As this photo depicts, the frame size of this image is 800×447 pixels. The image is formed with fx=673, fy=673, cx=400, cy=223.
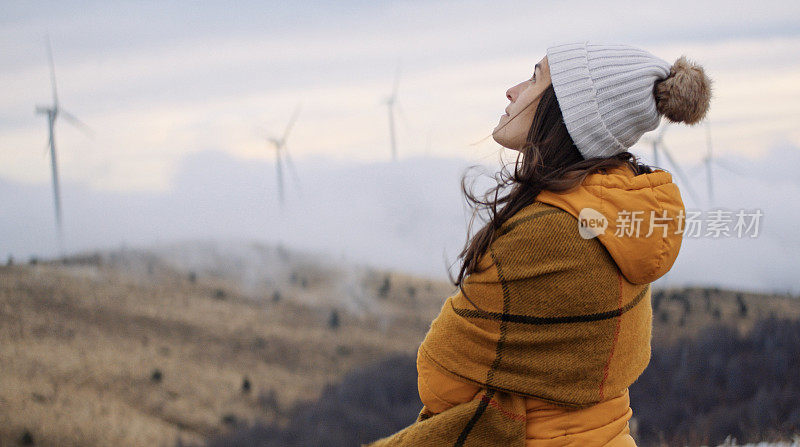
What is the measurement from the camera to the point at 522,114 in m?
2.48

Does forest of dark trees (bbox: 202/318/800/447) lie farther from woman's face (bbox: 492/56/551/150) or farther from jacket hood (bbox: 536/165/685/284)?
woman's face (bbox: 492/56/551/150)

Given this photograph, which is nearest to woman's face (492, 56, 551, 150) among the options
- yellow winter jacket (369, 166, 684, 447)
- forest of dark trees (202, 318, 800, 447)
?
yellow winter jacket (369, 166, 684, 447)

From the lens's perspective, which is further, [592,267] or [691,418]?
[691,418]

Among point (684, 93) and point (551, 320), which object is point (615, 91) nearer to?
point (684, 93)

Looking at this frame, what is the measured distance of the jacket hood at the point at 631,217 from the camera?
6.95 ft

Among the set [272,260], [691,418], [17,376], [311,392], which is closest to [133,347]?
[17,376]

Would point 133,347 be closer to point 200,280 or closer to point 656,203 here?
point 200,280

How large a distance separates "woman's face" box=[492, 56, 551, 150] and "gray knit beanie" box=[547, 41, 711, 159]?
0.08 m

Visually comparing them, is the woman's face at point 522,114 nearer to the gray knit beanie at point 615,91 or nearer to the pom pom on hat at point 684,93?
the gray knit beanie at point 615,91

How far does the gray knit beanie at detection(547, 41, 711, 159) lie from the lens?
7.67ft

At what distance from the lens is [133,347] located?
29344 millimetres

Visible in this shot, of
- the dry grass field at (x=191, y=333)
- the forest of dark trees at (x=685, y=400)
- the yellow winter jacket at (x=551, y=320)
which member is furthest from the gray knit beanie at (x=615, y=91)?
the dry grass field at (x=191, y=333)

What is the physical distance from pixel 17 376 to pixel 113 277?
11.1 m

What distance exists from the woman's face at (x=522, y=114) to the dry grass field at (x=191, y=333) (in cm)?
2311
